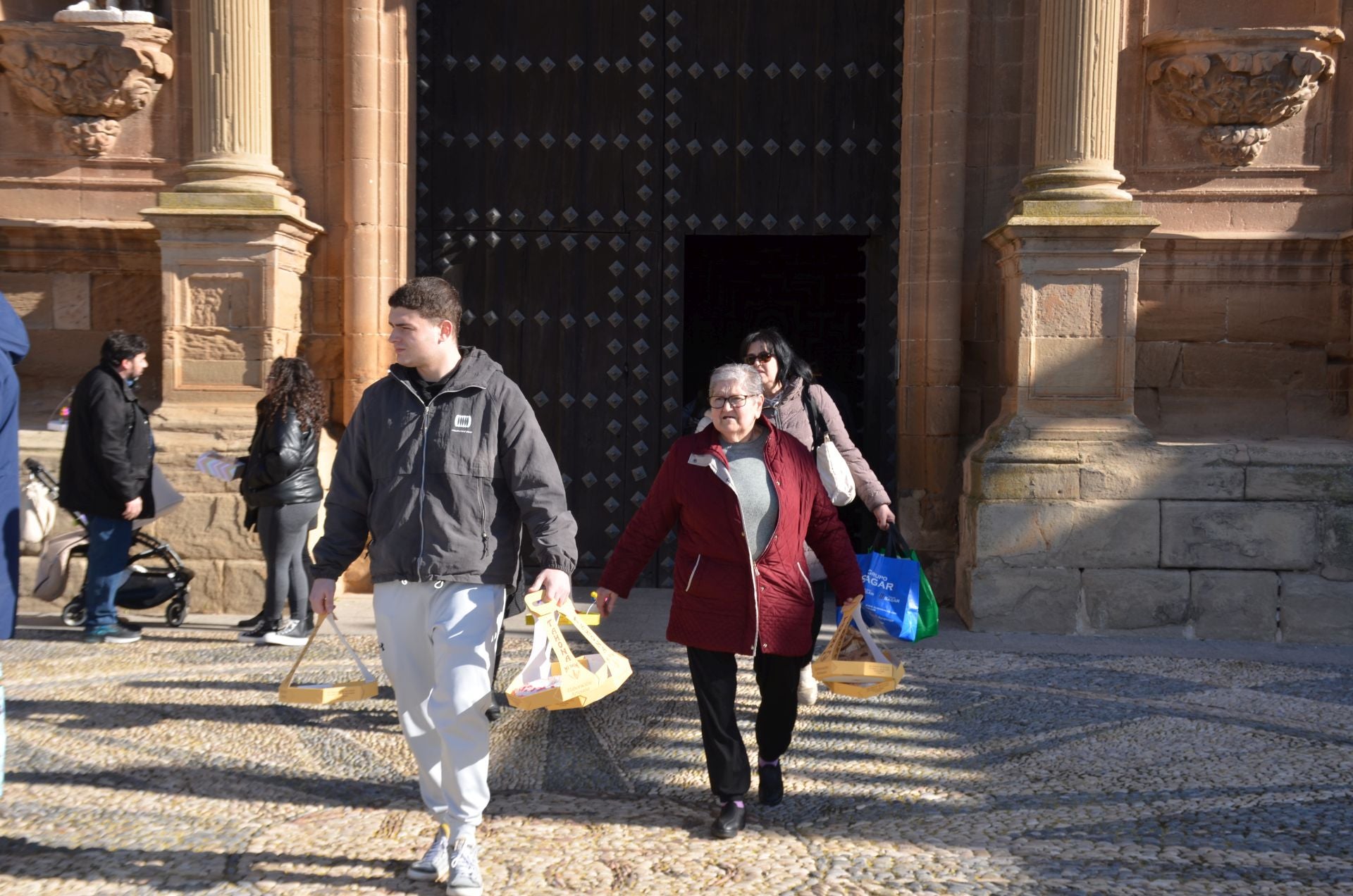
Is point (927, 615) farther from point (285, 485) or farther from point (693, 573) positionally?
point (285, 485)

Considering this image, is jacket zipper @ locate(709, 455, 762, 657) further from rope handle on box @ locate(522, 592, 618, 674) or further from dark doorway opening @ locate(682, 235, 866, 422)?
dark doorway opening @ locate(682, 235, 866, 422)

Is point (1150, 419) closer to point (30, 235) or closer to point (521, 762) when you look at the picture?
point (521, 762)

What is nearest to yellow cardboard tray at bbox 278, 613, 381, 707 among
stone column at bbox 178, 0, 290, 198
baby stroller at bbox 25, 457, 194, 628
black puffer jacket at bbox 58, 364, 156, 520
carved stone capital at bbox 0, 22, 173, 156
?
black puffer jacket at bbox 58, 364, 156, 520

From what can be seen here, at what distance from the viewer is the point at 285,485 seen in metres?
6.87

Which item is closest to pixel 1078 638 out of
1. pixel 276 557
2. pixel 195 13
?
pixel 276 557

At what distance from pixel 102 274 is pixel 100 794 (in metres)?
4.96

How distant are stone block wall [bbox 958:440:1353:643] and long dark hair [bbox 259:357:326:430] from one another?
3766 millimetres

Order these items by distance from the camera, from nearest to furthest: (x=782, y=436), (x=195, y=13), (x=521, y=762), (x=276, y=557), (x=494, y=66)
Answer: (x=782, y=436)
(x=521, y=762)
(x=276, y=557)
(x=195, y=13)
(x=494, y=66)

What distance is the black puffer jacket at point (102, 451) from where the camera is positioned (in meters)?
6.84

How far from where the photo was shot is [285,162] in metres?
8.41

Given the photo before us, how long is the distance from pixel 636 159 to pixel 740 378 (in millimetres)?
5032

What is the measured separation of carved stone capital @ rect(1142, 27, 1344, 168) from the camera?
7883mm

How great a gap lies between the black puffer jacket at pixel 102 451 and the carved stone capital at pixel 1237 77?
6267 millimetres

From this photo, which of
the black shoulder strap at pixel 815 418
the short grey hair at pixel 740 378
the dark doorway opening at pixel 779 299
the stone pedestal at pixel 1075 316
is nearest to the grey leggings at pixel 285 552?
the black shoulder strap at pixel 815 418
